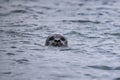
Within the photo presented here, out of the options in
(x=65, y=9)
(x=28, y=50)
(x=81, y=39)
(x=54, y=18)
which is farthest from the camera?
(x=65, y=9)

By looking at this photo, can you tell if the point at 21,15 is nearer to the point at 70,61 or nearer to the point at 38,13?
the point at 38,13

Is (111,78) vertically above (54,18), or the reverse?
(54,18)

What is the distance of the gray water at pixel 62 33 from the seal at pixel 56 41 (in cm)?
23

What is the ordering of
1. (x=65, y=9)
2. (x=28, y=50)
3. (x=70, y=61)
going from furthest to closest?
1. (x=65, y=9)
2. (x=28, y=50)
3. (x=70, y=61)

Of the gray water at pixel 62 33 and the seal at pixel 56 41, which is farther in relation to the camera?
the seal at pixel 56 41

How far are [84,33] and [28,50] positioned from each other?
3163mm

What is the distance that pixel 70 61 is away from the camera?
43.1ft

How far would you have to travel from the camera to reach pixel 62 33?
1706 centimetres

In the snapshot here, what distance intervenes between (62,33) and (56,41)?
6.08 ft

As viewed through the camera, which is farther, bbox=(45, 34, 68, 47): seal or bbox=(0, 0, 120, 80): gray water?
bbox=(45, 34, 68, 47): seal

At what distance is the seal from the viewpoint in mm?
15219

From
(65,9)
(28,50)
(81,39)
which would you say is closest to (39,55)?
(28,50)

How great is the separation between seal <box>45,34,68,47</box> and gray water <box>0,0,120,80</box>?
0.23m

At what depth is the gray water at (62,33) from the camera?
39.8 ft
